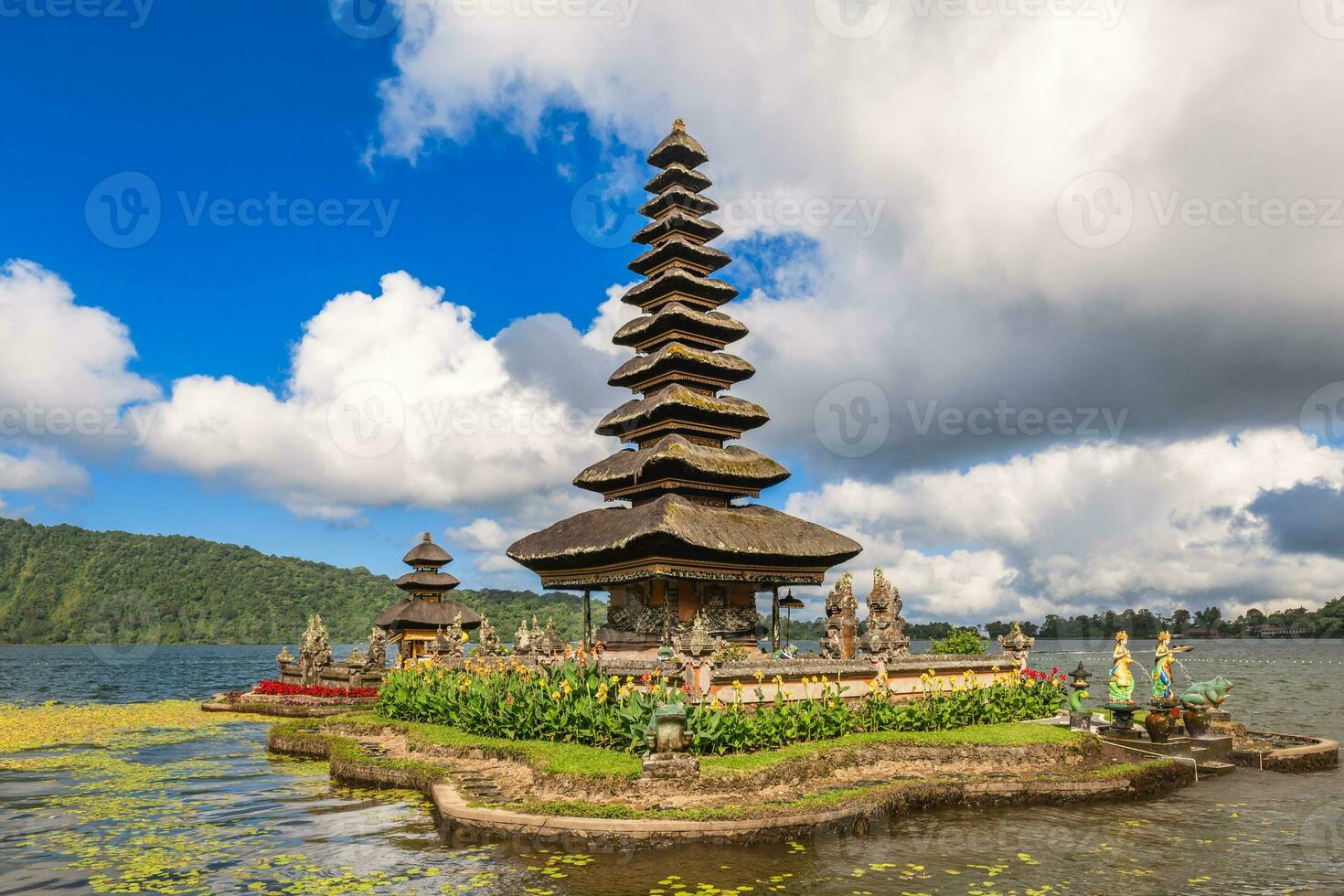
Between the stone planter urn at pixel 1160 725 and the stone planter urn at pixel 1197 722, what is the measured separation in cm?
49

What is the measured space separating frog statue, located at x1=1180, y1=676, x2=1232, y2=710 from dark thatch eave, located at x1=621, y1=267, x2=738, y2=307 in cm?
1912

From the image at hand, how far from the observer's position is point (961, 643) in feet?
97.6

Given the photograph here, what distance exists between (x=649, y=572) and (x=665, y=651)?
25.9 ft

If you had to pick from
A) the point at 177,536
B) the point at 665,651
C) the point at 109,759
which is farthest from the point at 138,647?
the point at 665,651

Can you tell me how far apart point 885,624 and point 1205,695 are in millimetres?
8071

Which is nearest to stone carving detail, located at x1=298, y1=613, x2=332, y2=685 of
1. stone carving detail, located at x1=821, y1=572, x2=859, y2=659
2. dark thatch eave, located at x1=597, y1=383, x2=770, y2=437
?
dark thatch eave, located at x1=597, y1=383, x2=770, y2=437

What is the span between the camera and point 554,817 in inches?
516

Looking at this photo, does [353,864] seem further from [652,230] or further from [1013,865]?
[652,230]

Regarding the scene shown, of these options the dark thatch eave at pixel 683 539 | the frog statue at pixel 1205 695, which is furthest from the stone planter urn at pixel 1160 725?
the dark thatch eave at pixel 683 539

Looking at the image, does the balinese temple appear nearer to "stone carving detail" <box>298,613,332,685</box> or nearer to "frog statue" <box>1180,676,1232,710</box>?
"stone carving detail" <box>298,613,332,685</box>

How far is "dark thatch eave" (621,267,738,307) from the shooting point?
31.4 meters

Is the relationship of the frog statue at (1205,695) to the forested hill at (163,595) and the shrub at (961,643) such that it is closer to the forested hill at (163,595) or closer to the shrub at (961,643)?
the shrub at (961,643)

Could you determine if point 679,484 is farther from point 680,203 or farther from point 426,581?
point 426,581

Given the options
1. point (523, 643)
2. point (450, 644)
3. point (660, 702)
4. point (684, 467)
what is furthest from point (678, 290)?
point (660, 702)
